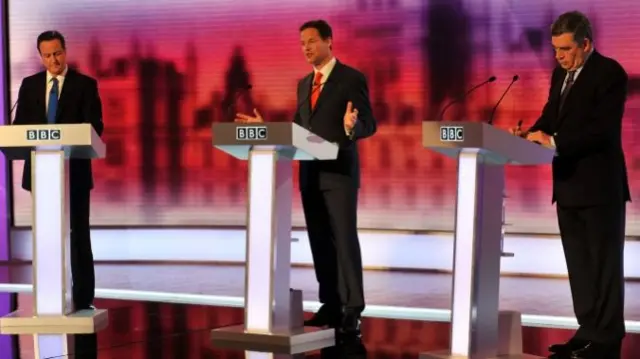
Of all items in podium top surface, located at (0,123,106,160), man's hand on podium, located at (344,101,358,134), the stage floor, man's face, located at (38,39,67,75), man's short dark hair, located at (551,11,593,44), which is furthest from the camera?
the stage floor

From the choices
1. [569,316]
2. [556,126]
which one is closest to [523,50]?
[569,316]

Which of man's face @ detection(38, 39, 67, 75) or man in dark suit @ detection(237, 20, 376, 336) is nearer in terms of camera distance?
man in dark suit @ detection(237, 20, 376, 336)

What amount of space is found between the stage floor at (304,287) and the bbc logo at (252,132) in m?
1.70

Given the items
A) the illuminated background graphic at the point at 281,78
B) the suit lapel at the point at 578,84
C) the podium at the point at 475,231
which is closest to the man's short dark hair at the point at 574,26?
the suit lapel at the point at 578,84

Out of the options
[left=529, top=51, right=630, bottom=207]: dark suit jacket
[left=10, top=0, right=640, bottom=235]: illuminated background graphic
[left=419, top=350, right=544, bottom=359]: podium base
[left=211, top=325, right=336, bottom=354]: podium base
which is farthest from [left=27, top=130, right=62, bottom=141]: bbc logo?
[left=10, top=0, right=640, bottom=235]: illuminated background graphic

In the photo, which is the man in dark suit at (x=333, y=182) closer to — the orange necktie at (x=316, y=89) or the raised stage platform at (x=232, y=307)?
the orange necktie at (x=316, y=89)

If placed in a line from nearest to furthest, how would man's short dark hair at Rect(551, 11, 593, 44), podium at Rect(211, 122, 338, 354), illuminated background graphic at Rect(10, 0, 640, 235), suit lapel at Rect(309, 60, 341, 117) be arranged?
man's short dark hair at Rect(551, 11, 593, 44) → podium at Rect(211, 122, 338, 354) → suit lapel at Rect(309, 60, 341, 117) → illuminated background graphic at Rect(10, 0, 640, 235)

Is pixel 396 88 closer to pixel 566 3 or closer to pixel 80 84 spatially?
pixel 566 3

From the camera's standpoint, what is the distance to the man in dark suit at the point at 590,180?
3.85 m

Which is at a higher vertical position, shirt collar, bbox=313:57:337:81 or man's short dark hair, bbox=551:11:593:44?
man's short dark hair, bbox=551:11:593:44

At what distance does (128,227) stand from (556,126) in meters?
4.92

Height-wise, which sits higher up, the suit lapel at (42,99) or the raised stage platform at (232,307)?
the suit lapel at (42,99)

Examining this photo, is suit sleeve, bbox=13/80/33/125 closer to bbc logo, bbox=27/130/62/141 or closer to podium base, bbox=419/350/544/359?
bbc logo, bbox=27/130/62/141

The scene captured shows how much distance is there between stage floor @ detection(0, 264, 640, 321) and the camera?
5781 millimetres
